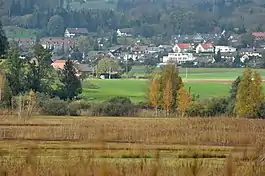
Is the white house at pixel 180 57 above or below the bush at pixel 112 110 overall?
below

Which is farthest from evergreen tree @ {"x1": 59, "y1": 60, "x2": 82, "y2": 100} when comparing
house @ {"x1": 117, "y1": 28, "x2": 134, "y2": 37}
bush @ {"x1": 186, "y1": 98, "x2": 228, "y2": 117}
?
house @ {"x1": 117, "y1": 28, "x2": 134, "y2": 37}

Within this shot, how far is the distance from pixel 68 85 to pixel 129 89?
11087mm

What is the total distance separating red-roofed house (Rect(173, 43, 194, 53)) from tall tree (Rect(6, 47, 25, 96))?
238 feet

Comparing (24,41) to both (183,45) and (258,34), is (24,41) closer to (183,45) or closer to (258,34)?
(183,45)

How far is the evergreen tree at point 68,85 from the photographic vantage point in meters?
57.2

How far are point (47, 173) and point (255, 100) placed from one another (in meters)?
36.8

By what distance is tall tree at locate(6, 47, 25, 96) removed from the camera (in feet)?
183

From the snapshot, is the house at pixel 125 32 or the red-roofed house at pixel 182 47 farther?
the house at pixel 125 32

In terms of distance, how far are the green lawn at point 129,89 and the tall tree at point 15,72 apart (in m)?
5.91

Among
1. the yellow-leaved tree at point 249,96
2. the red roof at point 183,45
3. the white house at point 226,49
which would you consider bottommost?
the red roof at point 183,45

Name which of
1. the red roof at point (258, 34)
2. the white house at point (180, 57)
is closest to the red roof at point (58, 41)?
the white house at point (180, 57)

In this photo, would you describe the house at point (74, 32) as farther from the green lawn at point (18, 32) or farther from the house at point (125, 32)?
the green lawn at point (18, 32)

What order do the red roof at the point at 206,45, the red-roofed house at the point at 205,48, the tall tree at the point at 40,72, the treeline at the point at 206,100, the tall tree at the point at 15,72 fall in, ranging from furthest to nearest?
the red roof at the point at 206,45
the red-roofed house at the point at 205,48
the tall tree at the point at 40,72
the tall tree at the point at 15,72
the treeline at the point at 206,100

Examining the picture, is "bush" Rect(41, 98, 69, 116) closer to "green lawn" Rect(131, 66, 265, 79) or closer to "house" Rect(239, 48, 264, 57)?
"green lawn" Rect(131, 66, 265, 79)
